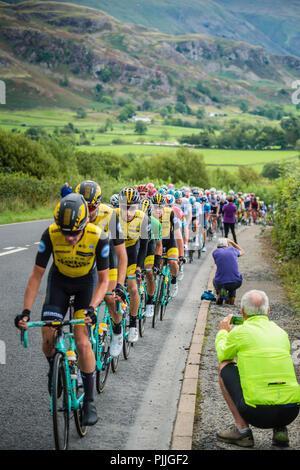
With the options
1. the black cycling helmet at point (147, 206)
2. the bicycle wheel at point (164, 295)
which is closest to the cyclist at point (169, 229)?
the bicycle wheel at point (164, 295)

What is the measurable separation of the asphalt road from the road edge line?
0.08 metres

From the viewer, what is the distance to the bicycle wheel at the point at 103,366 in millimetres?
5883

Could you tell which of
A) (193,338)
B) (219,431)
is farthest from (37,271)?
(193,338)

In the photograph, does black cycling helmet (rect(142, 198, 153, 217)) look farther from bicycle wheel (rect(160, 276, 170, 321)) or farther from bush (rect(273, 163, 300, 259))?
bush (rect(273, 163, 300, 259))

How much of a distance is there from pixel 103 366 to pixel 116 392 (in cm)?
33

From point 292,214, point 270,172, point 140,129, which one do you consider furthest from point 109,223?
point 140,129

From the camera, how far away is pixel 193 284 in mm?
13945

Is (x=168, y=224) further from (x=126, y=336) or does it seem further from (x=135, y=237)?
(x=126, y=336)

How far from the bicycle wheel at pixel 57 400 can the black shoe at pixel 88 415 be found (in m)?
0.19

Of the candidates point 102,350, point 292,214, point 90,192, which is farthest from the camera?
point 292,214

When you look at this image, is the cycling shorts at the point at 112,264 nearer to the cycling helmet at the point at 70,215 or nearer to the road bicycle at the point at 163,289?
the cycling helmet at the point at 70,215

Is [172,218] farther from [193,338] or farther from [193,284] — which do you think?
[193,284]

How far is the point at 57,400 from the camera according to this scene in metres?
4.38

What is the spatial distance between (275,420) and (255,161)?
120m
